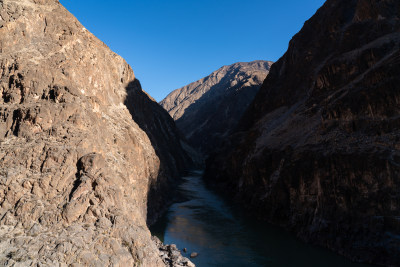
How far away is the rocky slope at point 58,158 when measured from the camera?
15602 millimetres

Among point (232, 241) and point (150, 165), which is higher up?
point (150, 165)

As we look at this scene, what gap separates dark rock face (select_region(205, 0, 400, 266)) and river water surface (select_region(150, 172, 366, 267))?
164 centimetres

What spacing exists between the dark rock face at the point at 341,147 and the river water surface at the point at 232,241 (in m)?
1.64

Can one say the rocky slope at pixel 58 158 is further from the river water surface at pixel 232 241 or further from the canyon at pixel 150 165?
the river water surface at pixel 232 241

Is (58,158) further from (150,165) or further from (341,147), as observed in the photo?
(341,147)

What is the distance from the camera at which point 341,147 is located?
2875 cm

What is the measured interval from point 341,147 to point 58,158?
25312mm

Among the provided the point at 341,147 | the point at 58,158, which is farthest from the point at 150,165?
the point at 341,147

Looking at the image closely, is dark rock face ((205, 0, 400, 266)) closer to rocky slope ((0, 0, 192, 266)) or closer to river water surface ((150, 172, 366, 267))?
river water surface ((150, 172, 366, 267))

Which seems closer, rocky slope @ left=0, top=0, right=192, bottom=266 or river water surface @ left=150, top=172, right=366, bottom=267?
rocky slope @ left=0, top=0, right=192, bottom=266

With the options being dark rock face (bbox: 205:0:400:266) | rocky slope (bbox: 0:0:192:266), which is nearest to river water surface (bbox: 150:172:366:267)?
dark rock face (bbox: 205:0:400:266)

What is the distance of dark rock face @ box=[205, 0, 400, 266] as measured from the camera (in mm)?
23734

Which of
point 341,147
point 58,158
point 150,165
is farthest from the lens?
point 150,165

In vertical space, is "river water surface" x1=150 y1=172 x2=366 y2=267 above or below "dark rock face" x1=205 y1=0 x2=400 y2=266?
below
